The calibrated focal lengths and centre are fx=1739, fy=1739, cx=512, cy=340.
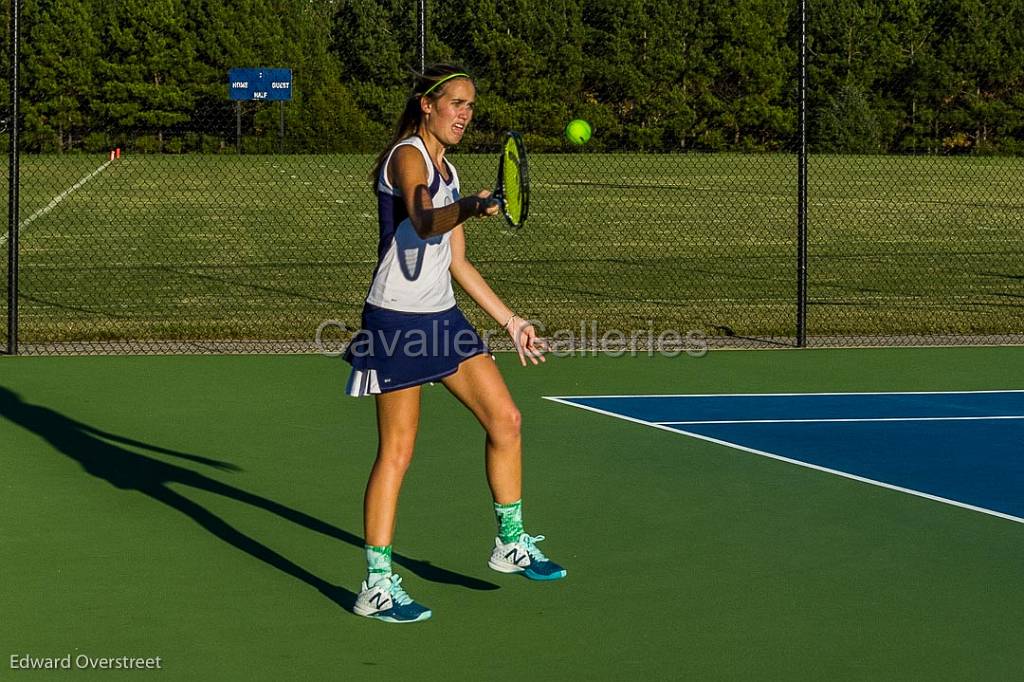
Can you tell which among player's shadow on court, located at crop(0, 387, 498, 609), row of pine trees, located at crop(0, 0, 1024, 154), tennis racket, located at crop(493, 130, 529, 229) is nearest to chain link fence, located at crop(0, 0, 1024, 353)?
row of pine trees, located at crop(0, 0, 1024, 154)

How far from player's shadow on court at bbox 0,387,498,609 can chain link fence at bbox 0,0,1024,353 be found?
292 cm

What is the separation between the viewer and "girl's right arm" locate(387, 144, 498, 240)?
5695 mm

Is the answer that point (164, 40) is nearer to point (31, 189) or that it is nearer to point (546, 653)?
point (31, 189)

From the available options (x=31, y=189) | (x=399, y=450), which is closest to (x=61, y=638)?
(x=399, y=450)

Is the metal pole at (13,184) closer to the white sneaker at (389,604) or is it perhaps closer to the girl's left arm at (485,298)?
the girl's left arm at (485,298)

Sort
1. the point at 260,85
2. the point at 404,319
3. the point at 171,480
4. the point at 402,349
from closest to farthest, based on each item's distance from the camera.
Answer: the point at 402,349, the point at 404,319, the point at 171,480, the point at 260,85

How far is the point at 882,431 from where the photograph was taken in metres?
9.88

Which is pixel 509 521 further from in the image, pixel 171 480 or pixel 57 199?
pixel 57 199

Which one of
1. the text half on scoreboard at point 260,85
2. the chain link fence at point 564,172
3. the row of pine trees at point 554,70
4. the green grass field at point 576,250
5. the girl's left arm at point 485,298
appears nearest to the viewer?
the girl's left arm at point 485,298

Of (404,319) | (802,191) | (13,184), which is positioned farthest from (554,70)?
(404,319)

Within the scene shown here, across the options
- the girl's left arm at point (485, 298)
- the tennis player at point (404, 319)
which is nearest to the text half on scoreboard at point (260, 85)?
the girl's left arm at point (485, 298)

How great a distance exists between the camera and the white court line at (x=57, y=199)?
2813cm

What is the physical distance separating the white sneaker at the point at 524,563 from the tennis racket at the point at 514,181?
1215 millimetres

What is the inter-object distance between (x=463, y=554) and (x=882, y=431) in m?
3.64
